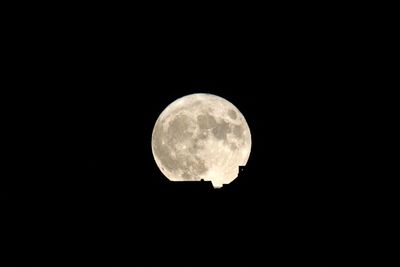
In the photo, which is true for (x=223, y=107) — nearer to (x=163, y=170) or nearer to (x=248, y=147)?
(x=248, y=147)

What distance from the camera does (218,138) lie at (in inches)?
359

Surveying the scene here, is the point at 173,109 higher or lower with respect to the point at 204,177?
higher

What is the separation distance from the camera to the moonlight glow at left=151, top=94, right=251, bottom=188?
29.8 feet

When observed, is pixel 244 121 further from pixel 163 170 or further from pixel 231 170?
pixel 163 170

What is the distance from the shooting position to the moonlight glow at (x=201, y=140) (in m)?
9.07

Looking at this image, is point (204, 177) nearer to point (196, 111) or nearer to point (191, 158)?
point (191, 158)

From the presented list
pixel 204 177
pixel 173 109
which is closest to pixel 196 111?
pixel 173 109

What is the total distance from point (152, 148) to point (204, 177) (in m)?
1.16

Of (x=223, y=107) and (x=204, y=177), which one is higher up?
(x=223, y=107)

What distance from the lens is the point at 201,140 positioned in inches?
356

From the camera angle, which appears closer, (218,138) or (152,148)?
(218,138)

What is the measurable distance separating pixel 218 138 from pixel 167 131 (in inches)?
32.7

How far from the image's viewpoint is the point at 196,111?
9289 millimetres

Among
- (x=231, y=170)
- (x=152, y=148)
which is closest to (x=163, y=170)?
(x=152, y=148)
